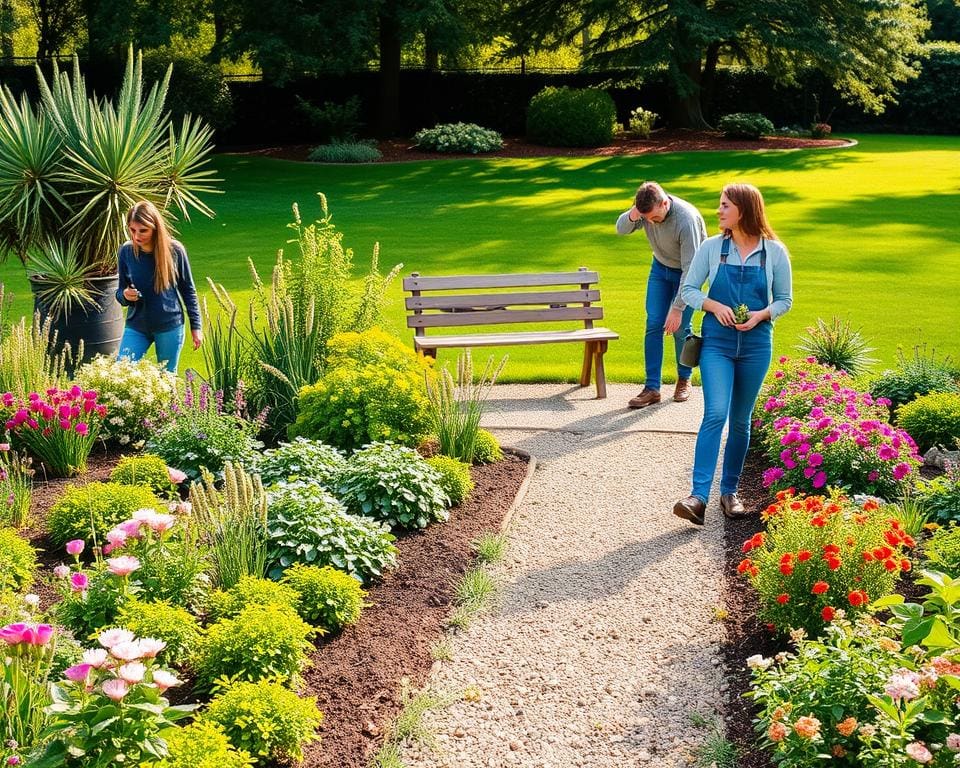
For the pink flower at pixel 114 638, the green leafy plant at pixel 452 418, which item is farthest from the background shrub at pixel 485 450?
the pink flower at pixel 114 638

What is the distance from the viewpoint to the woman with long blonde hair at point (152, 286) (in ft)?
26.3

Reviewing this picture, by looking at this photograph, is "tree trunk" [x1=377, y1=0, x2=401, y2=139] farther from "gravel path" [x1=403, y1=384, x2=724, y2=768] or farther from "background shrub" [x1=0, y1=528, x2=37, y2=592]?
"background shrub" [x1=0, y1=528, x2=37, y2=592]

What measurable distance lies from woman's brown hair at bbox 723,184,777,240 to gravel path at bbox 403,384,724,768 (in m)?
1.81

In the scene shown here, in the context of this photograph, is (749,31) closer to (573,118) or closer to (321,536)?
(573,118)

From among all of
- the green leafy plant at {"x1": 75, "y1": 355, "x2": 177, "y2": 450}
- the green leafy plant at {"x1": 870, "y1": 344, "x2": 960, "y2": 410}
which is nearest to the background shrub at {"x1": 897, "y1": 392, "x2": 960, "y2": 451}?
the green leafy plant at {"x1": 870, "y1": 344, "x2": 960, "y2": 410}

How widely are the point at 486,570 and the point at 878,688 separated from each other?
2.54 metres

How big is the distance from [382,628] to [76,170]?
587 cm

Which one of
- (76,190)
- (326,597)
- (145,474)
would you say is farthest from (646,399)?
(76,190)

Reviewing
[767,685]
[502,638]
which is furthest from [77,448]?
[767,685]

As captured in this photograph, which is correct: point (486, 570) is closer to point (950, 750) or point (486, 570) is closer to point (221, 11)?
point (950, 750)

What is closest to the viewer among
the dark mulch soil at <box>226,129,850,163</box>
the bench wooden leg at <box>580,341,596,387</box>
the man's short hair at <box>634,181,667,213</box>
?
the man's short hair at <box>634,181,667,213</box>

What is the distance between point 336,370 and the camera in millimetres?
7098

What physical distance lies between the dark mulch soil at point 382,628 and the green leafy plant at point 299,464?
2.20ft

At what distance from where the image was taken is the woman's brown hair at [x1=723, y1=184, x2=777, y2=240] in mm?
6195
